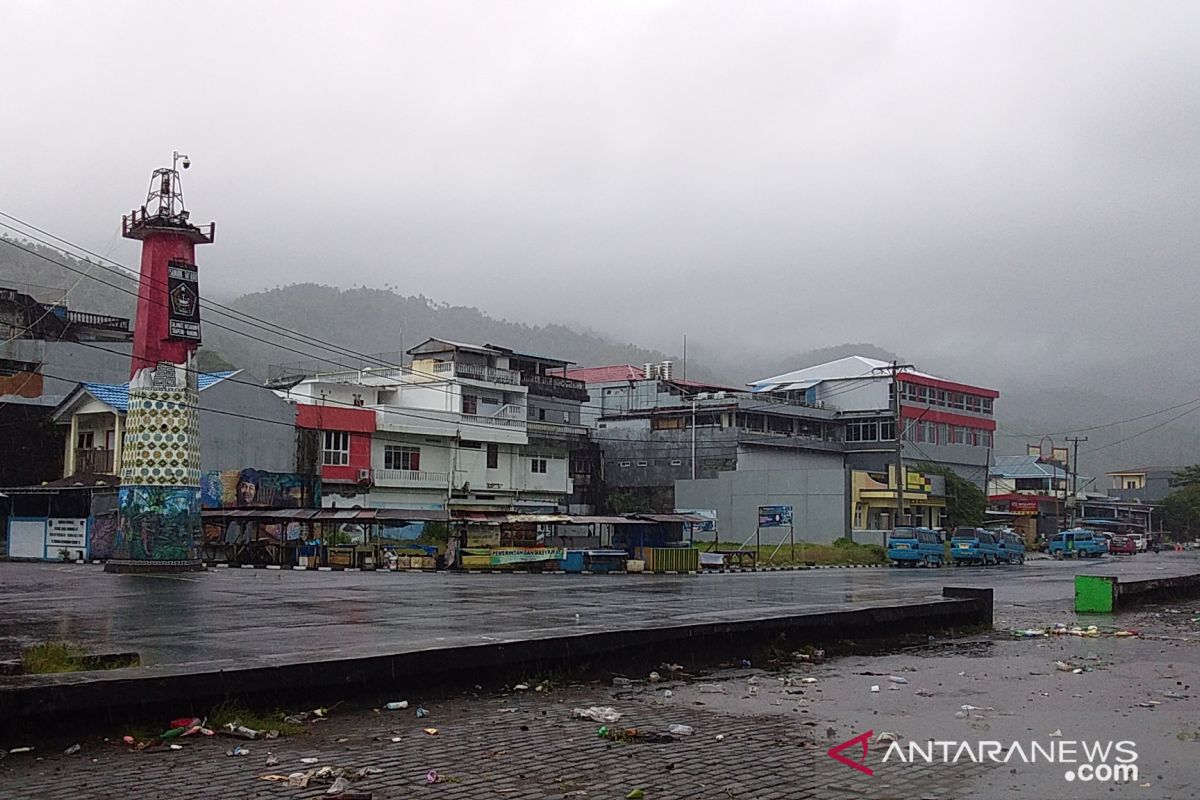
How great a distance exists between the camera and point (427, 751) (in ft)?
25.8

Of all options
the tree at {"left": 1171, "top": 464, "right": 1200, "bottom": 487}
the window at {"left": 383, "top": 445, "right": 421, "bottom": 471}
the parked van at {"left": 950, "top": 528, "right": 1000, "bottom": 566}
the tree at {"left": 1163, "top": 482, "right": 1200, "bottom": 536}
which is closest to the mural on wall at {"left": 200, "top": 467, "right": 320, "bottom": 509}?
the window at {"left": 383, "top": 445, "right": 421, "bottom": 471}

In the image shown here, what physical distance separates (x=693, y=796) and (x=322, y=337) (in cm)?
18953

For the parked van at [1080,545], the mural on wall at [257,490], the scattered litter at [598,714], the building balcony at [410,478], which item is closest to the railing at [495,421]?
the building balcony at [410,478]

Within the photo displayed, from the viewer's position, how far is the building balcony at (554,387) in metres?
69.3

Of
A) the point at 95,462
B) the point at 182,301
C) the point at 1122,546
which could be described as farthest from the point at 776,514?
the point at 1122,546

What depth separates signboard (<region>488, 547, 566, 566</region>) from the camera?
38.9 metres

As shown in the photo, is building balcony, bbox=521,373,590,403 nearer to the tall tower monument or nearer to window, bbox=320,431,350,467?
window, bbox=320,431,350,467

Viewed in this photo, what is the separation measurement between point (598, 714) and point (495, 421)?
5364 cm

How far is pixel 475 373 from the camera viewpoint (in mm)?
64562

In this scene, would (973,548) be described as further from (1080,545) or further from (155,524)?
(155,524)

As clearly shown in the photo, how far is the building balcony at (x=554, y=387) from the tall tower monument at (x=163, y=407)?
3424 cm

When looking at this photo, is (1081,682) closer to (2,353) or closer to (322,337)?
(2,353)

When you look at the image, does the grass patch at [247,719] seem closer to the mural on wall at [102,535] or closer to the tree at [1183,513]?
the mural on wall at [102,535]

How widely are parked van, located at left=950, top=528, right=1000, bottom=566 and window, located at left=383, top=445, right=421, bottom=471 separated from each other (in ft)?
86.6
